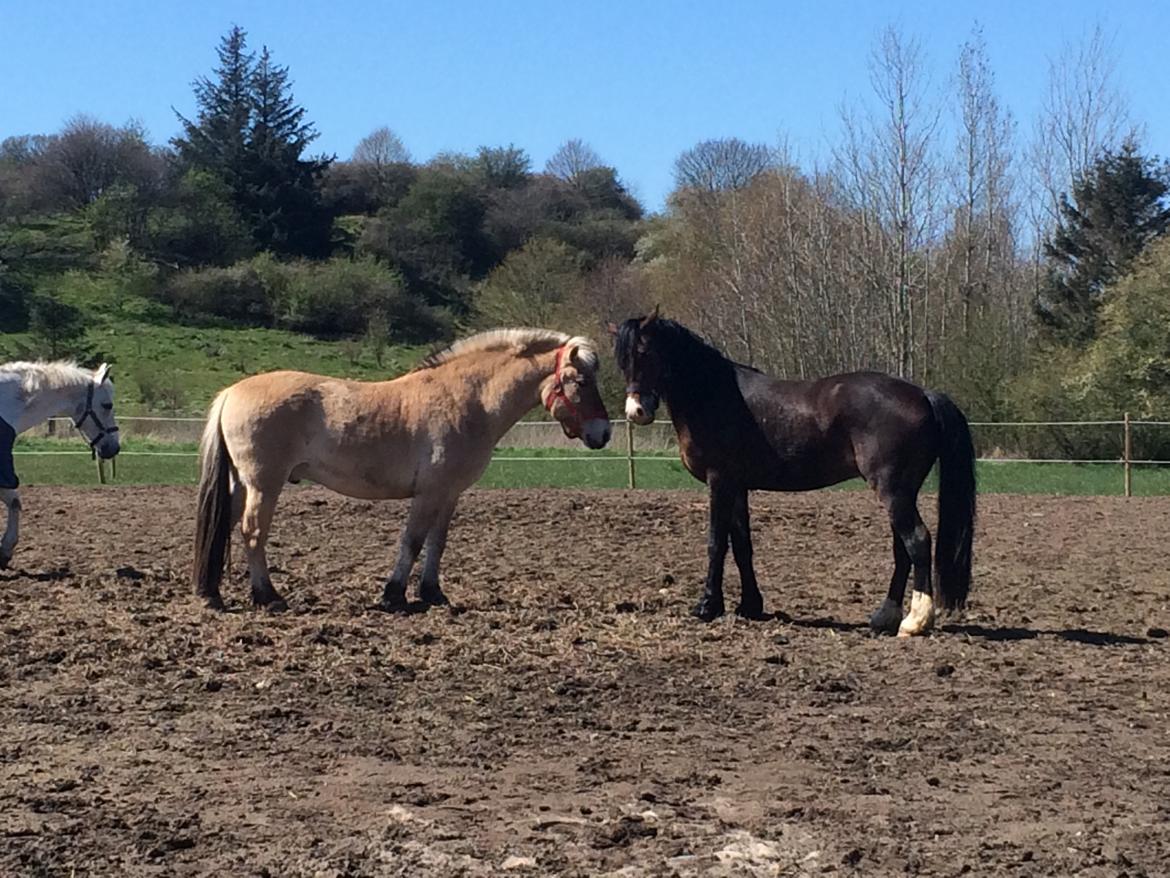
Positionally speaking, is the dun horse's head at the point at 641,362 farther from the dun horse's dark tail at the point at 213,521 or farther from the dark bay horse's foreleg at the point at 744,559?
the dun horse's dark tail at the point at 213,521

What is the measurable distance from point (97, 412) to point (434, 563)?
3930 millimetres

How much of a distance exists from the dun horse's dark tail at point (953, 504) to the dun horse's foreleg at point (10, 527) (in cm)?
673

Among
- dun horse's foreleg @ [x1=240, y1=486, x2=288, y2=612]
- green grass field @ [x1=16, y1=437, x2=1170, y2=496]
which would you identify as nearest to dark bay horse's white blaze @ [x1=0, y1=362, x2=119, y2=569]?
dun horse's foreleg @ [x1=240, y1=486, x2=288, y2=612]

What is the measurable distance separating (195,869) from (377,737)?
4.90 ft

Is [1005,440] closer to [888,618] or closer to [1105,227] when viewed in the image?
[1105,227]

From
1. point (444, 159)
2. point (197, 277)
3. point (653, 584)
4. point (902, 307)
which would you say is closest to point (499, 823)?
point (653, 584)

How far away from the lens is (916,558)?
7.41 m

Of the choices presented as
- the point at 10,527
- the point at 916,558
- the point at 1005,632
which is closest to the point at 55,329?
the point at 10,527

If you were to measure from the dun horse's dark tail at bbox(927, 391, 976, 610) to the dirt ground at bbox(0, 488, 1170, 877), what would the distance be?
0.30 m

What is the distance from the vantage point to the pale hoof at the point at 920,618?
24.0ft

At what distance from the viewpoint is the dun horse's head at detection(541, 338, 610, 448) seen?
810 cm

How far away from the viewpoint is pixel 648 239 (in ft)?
175

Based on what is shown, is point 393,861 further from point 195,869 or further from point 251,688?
point 251,688

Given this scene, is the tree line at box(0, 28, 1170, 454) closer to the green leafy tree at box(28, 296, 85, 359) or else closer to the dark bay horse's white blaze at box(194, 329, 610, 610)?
the green leafy tree at box(28, 296, 85, 359)
